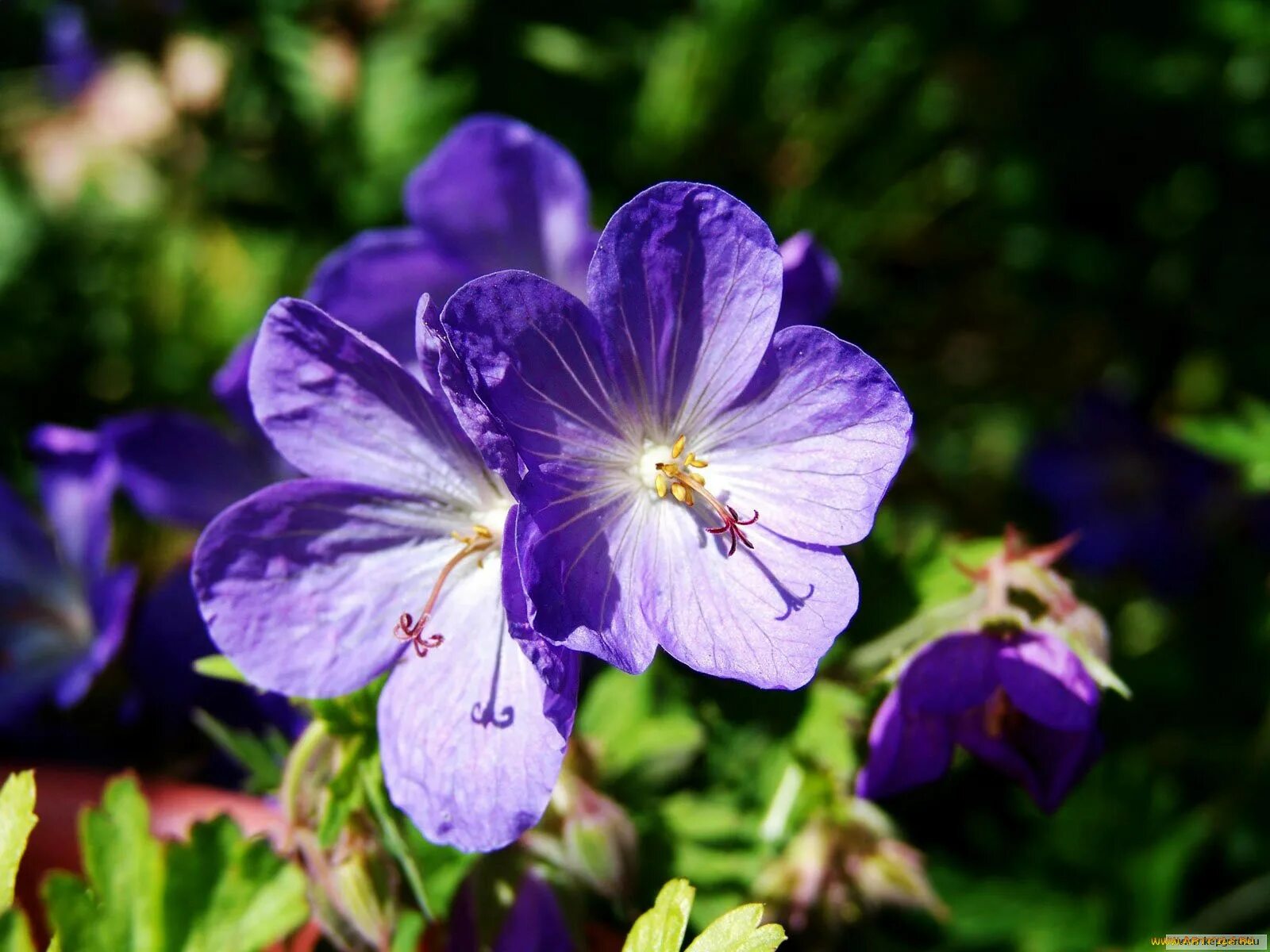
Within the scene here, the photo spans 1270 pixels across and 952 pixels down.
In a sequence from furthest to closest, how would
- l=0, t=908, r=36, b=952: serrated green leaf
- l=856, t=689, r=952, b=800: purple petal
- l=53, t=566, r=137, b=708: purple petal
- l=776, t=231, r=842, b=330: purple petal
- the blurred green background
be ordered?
the blurred green background → l=53, t=566, r=137, b=708: purple petal → l=776, t=231, r=842, b=330: purple petal → l=856, t=689, r=952, b=800: purple petal → l=0, t=908, r=36, b=952: serrated green leaf

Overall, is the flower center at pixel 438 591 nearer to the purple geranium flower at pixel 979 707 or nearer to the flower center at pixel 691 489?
the flower center at pixel 691 489

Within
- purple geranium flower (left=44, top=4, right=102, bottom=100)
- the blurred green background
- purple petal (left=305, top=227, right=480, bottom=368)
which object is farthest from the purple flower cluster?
purple geranium flower (left=44, top=4, right=102, bottom=100)

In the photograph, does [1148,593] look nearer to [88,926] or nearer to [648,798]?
[648,798]

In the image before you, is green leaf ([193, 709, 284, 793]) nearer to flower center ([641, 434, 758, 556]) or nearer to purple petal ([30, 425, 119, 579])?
purple petal ([30, 425, 119, 579])

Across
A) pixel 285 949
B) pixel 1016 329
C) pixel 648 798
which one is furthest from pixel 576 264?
pixel 1016 329

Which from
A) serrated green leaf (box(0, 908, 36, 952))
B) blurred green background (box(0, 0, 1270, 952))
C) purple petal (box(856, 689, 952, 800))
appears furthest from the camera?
blurred green background (box(0, 0, 1270, 952))

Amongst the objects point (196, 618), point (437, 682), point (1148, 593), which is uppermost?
point (437, 682)
